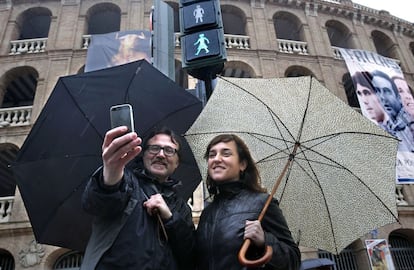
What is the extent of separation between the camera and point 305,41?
14.3 meters

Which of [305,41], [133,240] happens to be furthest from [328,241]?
[305,41]

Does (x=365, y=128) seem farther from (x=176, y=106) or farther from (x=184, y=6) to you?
(x=184, y=6)

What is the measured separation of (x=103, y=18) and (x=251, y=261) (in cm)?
1496

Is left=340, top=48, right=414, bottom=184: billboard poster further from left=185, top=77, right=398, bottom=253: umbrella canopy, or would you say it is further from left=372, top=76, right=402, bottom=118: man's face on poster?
left=185, top=77, right=398, bottom=253: umbrella canopy

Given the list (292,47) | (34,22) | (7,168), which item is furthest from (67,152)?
(34,22)

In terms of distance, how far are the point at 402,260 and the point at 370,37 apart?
34.4 ft

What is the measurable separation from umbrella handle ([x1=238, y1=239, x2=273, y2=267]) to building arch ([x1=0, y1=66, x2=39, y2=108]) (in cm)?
1239

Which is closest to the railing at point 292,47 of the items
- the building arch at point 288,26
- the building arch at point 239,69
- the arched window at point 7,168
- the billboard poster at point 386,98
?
the building arch at point 288,26

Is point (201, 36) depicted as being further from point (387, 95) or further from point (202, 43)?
point (387, 95)

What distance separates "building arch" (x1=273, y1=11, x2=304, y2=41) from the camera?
585 inches

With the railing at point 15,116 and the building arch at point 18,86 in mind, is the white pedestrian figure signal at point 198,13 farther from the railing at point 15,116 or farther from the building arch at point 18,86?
the building arch at point 18,86

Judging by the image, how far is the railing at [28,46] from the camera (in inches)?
475

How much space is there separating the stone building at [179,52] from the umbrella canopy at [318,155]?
22.2 ft

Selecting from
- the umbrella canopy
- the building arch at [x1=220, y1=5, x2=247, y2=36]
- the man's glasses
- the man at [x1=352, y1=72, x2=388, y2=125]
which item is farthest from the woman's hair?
the building arch at [x1=220, y1=5, x2=247, y2=36]
